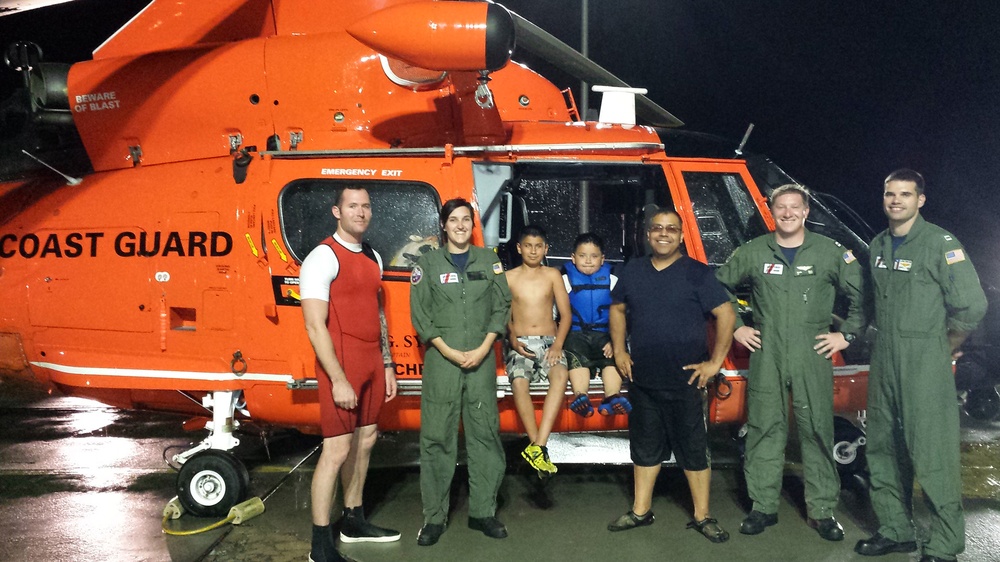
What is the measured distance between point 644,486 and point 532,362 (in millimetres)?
974

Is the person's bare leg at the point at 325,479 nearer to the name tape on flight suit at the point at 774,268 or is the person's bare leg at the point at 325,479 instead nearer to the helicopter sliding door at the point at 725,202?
the name tape on flight suit at the point at 774,268

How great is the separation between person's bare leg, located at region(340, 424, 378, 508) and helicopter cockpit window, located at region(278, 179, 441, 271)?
1076 mm

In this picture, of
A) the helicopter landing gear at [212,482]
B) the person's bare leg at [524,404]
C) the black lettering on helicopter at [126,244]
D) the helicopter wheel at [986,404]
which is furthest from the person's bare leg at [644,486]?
the helicopter wheel at [986,404]

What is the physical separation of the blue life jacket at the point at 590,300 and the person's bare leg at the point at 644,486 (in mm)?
969

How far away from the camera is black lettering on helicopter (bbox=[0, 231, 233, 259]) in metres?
4.47

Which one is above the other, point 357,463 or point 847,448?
point 357,463

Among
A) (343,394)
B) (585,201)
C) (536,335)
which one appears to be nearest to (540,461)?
(536,335)

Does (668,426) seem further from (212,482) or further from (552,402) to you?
(212,482)

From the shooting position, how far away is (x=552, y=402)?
14.2 ft

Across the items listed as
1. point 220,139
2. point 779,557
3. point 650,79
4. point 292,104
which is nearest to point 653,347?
point 779,557

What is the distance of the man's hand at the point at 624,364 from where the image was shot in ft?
13.4

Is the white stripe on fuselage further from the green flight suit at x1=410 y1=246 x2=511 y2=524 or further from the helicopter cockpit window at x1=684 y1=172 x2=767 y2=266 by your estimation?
the helicopter cockpit window at x1=684 y1=172 x2=767 y2=266

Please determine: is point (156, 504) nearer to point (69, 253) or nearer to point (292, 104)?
point (69, 253)

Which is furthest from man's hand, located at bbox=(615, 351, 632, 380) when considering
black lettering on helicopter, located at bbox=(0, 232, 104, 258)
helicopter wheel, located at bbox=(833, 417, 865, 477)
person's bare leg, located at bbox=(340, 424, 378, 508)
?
black lettering on helicopter, located at bbox=(0, 232, 104, 258)
